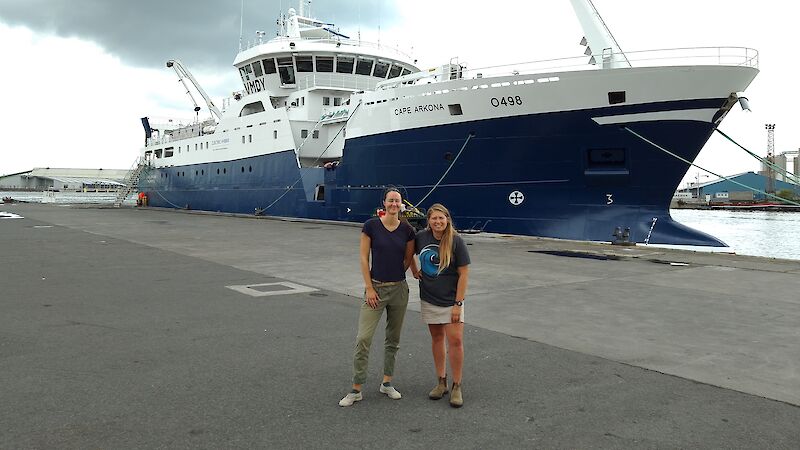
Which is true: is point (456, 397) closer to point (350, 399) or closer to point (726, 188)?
point (350, 399)

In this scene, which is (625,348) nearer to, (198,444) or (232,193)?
(198,444)

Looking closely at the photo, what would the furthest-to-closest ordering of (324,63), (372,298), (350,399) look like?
1. (324,63)
2. (372,298)
3. (350,399)

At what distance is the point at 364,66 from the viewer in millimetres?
26406

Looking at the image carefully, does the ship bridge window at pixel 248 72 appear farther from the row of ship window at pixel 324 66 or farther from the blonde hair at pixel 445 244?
the blonde hair at pixel 445 244

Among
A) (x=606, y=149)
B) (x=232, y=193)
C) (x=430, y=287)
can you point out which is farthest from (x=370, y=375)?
(x=232, y=193)

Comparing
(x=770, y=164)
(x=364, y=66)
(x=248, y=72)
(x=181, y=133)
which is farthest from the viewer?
(x=181, y=133)

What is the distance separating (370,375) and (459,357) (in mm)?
907

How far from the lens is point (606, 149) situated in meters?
15.7

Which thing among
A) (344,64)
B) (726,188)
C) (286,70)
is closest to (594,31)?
(344,64)

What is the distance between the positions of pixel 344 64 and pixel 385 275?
23.7 metres

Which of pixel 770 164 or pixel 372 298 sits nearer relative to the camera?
pixel 372 298

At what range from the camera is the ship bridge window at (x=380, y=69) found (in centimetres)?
2667

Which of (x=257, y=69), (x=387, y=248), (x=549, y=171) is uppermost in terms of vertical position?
(x=257, y=69)

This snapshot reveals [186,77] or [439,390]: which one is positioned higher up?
[186,77]
